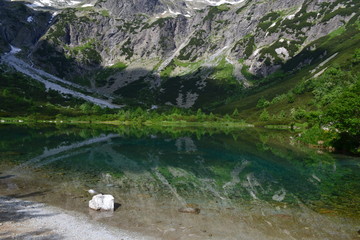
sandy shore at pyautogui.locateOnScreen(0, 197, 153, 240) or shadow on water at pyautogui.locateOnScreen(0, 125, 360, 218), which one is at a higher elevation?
shadow on water at pyautogui.locateOnScreen(0, 125, 360, 218)

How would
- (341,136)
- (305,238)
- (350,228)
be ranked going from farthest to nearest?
1. (341,136)
2. (350,228)
3. (305,238)

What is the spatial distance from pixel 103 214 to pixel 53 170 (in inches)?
751

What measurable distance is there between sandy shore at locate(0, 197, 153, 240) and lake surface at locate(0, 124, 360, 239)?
3.65 feet

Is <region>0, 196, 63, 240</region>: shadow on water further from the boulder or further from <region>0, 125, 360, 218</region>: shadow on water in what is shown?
<region>0, 125, 360, 218</region>: shadow on water

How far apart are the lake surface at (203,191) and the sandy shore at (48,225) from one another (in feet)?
3.65

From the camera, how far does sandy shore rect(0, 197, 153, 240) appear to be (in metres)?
16.6

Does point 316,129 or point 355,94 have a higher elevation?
point 355,94

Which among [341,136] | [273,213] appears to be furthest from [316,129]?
[273,213]

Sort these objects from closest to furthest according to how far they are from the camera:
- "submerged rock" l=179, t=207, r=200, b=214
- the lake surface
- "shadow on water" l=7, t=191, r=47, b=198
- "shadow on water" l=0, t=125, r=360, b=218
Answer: the lake surface
"submerged rock" l=179, t=207, r=200, b=214
"shadow on water" l=7, t=191, r=47, b=198
"shadow on water" l=0, t=125, r=360, b=218

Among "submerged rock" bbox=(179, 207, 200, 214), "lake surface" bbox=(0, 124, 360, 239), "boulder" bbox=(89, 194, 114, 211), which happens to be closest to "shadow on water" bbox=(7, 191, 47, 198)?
"lake surface" bbox=(0, 124, 360, 239)

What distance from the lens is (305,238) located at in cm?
1809

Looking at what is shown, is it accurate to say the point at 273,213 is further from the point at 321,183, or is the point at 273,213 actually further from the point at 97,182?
the point at 97,182

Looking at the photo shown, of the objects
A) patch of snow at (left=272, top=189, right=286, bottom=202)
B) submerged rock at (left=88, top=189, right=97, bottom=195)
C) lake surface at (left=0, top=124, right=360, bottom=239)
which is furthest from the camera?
patch of snow at (left=272, top=189, right=286, bottom=202)

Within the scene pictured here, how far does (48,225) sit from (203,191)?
613 inches
